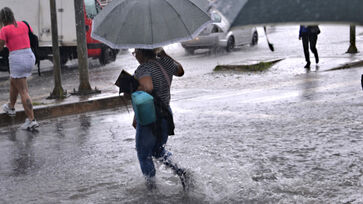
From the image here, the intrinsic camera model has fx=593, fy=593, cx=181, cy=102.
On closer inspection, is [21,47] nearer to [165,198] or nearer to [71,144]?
[71,144]

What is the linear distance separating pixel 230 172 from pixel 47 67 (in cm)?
1485

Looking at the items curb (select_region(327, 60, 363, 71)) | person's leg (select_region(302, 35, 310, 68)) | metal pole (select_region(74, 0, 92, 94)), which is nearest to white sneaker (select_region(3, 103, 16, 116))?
metal pole (select_region(74, 0, 92, 94))

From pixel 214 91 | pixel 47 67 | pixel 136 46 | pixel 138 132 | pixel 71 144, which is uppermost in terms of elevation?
pixel 136 46

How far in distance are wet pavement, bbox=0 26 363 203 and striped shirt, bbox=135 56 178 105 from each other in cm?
94

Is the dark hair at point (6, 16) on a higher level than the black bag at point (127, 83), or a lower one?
lower

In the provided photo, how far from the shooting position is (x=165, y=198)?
17.1ft

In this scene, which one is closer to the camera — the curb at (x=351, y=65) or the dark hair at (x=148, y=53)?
the dark hair at (x=148, y=53)


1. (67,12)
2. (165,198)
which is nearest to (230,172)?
(165,198)

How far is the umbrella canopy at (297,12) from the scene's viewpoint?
3.00 m

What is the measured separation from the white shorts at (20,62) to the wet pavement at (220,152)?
863mm

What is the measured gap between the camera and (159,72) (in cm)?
500

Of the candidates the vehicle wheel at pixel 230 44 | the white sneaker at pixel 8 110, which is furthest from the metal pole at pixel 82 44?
the vehicle wheel at pixel 230 44

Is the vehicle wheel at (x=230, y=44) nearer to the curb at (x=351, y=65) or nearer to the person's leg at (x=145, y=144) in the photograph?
the curb at (x=351, y=65)

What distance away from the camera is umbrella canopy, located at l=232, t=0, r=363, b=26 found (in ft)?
9.84
